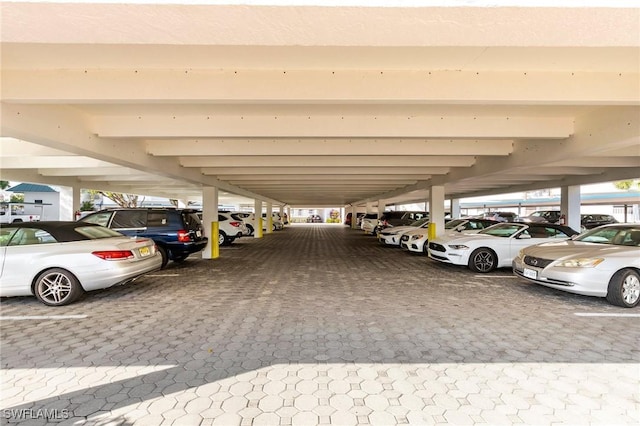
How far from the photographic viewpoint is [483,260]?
8.75 m

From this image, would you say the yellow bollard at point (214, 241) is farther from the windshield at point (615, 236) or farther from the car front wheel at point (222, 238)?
the windshield at point (615, 236)

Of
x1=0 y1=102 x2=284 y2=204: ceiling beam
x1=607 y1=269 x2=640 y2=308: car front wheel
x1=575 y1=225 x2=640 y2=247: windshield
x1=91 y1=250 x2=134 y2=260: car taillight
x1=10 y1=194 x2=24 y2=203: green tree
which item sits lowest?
x1=607 y1=269 x2=640 y2=308: car front wheel

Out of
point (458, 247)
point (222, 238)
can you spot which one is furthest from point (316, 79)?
point (222, 238)

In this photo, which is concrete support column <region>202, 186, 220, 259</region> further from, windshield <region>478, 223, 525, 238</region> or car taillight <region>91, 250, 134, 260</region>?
windshield <region>478, 223, 525, 238</region>

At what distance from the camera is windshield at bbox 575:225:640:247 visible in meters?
6.25

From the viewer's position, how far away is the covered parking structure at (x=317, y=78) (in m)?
2.28

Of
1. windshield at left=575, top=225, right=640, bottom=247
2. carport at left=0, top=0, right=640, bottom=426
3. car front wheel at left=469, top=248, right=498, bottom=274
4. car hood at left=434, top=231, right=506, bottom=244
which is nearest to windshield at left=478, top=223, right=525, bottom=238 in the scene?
car hood at left=434, top=231, right=506, bottom=244

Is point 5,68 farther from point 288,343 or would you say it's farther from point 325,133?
point 288,343

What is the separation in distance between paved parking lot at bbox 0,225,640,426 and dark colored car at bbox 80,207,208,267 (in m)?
2.97

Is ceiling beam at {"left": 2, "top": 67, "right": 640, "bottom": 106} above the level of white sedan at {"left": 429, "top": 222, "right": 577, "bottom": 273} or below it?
above

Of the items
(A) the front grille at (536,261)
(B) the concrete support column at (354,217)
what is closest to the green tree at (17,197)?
(B) the concrete support column at (354,217)

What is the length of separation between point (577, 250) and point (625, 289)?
36.0 inches

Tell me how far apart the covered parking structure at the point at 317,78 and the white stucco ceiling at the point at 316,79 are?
0.02 m

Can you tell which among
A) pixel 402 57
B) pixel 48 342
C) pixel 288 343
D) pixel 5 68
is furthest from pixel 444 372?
pixel 5 68
